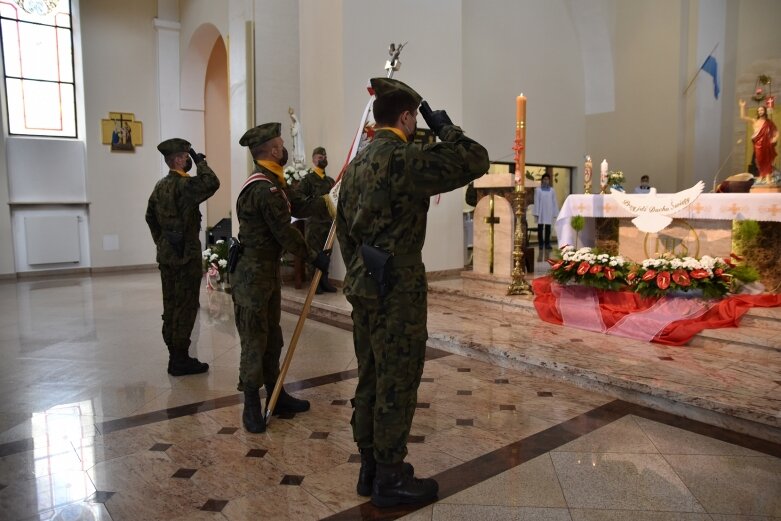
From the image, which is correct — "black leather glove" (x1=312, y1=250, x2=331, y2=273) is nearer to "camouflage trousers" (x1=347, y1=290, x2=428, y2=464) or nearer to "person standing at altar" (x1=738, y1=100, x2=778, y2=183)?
"camouflage trousers" (x1=347, y1=290, x2=428, y2=464)

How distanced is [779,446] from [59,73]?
1344cm

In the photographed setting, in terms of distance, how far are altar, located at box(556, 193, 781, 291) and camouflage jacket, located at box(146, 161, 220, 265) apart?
14.6 feet

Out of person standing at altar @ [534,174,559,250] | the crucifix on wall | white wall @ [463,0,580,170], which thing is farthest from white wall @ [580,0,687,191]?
the crucifix on wall

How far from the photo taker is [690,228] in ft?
20.9

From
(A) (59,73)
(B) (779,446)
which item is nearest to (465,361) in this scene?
(B) (779,446)

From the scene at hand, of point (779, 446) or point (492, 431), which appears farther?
point (492, 431)

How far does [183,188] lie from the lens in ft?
15.5

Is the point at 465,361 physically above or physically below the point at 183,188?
below

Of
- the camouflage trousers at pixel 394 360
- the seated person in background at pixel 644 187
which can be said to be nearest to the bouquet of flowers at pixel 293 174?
the camouflage trousers at pixel 394 360

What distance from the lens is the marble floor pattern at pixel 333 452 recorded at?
9.15ft

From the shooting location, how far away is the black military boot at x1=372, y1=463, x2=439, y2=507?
275 centimetres

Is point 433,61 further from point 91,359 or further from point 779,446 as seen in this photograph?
point 779,446

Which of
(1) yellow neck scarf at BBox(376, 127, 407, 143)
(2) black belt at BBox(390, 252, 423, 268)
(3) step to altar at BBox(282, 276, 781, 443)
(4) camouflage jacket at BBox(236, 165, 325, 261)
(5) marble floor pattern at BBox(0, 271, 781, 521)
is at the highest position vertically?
(1) yellow neck scarf at BBox(376, 127, 407, 143)

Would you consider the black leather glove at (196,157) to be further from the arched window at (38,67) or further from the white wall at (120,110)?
the arched window at (38,67)
